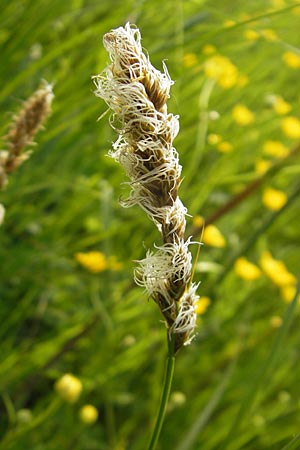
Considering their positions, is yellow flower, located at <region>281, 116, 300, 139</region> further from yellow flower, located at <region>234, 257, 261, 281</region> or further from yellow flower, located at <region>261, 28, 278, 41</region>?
yellow flower, located at <region>234, 257, 261, 281</region>

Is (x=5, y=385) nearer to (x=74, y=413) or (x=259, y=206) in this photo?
(x=74, y=413)

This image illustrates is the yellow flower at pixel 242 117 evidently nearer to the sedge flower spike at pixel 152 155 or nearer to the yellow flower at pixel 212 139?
the yellow flower at pixel 212 139

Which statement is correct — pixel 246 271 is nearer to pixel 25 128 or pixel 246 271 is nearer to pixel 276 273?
pixel 276 273

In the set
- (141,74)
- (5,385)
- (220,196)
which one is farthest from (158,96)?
(220,196)

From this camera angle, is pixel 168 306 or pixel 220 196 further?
pixel 220 196

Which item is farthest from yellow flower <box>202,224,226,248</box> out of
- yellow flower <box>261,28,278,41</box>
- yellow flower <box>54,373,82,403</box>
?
yellow flower <box>54,373,82,403</box>

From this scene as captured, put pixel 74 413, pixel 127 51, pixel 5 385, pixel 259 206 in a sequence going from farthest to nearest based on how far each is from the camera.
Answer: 1. pixel 259 206
2. pixel 74 413
3. pixel 5 385
4. pixel 127 51

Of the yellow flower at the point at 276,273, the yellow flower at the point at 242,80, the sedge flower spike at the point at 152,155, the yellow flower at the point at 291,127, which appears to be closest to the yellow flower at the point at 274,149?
the yellow flower at the point at 291,127
